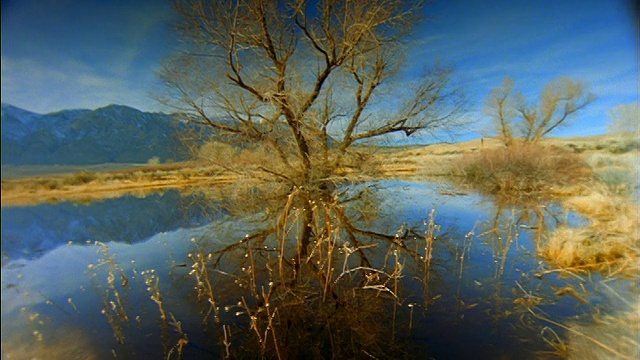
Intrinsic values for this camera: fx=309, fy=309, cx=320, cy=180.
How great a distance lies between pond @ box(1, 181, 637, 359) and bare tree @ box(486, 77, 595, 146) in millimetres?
3432

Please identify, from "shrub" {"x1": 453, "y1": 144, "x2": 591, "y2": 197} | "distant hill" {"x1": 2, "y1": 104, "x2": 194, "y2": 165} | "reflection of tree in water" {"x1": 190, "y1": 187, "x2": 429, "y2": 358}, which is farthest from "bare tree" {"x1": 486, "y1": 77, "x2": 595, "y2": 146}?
"distant hill" {"x1": 2, "y1": 104, "x2": 194, "y2": 165}

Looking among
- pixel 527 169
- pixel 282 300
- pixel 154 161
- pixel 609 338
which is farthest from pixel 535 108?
pixel 154 161

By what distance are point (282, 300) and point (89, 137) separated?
9.23 ft

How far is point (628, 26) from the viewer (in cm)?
251

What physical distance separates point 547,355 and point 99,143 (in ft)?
14.4

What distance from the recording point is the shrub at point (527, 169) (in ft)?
21.2

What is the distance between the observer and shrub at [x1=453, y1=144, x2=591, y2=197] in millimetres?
6477

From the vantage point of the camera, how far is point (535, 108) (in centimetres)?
643

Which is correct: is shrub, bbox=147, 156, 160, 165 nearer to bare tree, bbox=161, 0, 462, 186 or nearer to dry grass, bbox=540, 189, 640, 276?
bare tree, bbox=161, 0, 462, 186

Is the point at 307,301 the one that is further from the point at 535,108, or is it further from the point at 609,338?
the point at 535,108

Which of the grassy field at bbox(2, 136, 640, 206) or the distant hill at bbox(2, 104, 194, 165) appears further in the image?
the grassy field at bbox(2, 136, 640, 206)

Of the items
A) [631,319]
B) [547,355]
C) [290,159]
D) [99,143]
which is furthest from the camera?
[290,159]

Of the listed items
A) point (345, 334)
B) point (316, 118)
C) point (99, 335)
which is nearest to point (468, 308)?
point (345, 334)

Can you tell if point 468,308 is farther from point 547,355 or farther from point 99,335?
point 99,335
